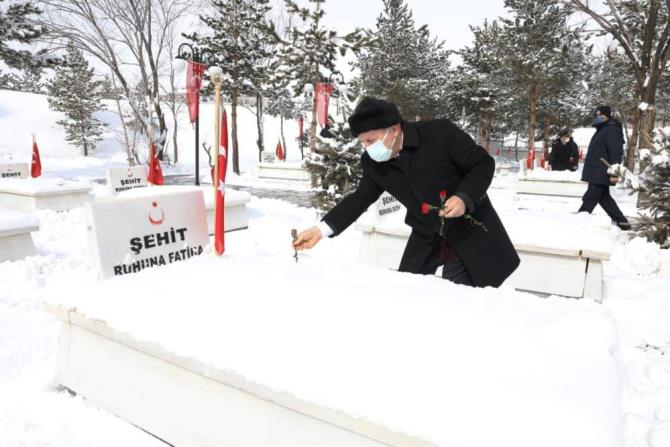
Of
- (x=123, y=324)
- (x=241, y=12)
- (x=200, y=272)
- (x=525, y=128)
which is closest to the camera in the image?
(x=123, y=324)

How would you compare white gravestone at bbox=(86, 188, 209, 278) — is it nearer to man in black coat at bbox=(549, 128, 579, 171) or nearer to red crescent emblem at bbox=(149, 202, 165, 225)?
red crescent emblem at bbox=(149, 202, 165, 225)

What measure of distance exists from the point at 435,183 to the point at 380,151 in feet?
1.19

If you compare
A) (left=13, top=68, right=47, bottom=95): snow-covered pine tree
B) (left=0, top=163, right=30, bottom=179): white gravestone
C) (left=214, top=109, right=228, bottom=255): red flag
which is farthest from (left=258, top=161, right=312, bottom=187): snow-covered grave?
(left=13, top=68, right=47, bottom=95): snow-covered pine tree

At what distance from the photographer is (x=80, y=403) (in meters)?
2.35

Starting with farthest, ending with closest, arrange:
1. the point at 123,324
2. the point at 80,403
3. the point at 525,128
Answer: the point at 525,128
the point at 80,403
the point at 123,324

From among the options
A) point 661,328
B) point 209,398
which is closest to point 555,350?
point 209,398

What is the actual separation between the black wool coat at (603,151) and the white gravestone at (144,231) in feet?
20.5

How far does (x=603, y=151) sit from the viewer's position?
708 cm

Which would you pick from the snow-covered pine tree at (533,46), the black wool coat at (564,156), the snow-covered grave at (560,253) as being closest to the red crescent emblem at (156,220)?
the snow-covered grave at (560,253)

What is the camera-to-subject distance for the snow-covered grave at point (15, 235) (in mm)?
5320

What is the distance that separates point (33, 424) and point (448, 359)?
206 cm

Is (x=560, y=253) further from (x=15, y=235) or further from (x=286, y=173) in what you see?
(x=286, y=173)

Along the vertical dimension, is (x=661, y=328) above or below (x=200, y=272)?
below

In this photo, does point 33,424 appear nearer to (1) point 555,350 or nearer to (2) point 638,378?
(1) point 555,350
